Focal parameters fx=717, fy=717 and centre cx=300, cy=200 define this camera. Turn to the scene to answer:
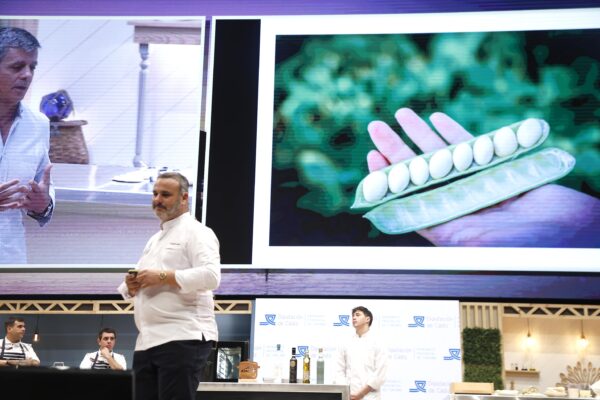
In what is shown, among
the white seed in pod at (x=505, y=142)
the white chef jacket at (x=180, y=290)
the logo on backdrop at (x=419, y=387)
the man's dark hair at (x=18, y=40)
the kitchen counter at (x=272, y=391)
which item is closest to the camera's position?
the white chef jacket at (x=180, y=290)

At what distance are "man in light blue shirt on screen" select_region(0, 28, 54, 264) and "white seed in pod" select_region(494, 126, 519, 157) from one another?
4.71m

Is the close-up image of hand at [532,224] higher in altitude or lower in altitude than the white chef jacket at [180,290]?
higher

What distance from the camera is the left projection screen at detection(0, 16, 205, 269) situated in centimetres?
751

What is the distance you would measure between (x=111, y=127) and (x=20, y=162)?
1033mm

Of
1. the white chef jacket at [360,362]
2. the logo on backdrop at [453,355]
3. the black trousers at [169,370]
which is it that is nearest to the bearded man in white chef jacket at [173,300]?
the black trousers at [169,370]

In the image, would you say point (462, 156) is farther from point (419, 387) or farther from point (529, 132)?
point (419, 387)

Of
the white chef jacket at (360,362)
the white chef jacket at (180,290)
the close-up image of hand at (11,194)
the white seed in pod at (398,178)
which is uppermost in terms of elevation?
the white seed in pod at (398,178)

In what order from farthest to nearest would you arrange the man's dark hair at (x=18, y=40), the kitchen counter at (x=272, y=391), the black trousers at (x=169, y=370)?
the man's dark hair at (x=18, y=40) < the kitchen counter at (x=272, y=391) < the black trousers at (x=169, y=370)

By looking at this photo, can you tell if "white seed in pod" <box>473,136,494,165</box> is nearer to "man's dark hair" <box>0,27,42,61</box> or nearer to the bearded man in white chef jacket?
"man's dark hair" <box>0,27,42,61</box>

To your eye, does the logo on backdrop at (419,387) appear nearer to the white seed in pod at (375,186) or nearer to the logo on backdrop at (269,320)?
the logo on backdrop at (269,320)

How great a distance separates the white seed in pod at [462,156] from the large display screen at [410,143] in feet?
0.05

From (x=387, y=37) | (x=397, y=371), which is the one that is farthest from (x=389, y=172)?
(x=397, y=371)

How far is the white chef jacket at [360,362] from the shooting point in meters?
5.56

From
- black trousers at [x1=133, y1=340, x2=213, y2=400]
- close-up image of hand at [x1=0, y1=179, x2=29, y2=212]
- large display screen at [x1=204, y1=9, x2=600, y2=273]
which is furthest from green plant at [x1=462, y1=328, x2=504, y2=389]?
black trousers at [x1=133, y1=340, x2=213, y2=400]
